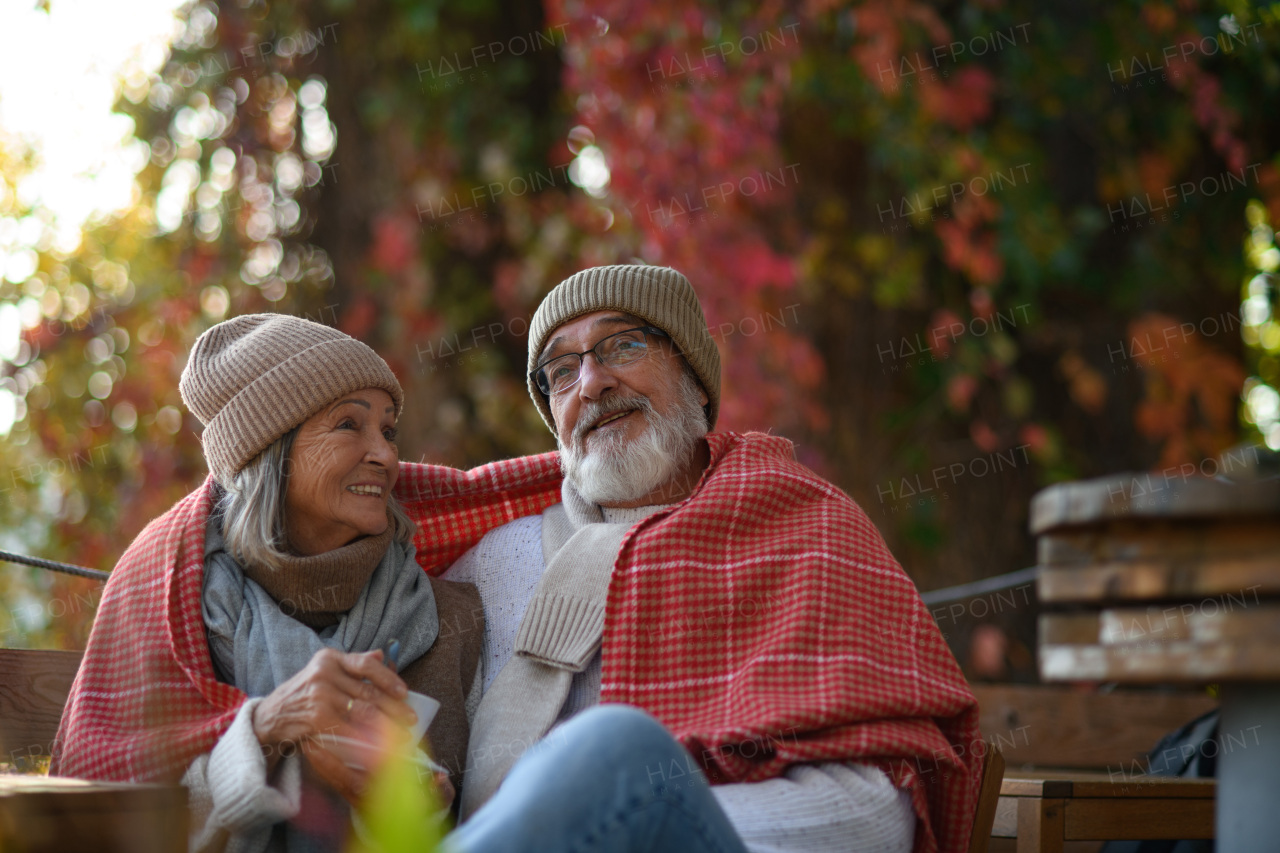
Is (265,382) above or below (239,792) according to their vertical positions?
above

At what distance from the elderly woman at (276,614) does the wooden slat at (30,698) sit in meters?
0.25

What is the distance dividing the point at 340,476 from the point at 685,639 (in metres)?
0.84

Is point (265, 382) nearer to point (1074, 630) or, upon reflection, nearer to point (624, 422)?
point (624, 422)

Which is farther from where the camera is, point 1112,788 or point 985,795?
point 1112,788

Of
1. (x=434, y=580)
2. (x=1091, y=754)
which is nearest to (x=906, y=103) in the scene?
(x=1091, y=754)

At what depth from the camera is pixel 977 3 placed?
16.8 ft

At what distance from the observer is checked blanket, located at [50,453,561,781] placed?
7.94 ft

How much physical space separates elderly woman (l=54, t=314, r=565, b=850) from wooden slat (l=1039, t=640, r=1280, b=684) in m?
1.29

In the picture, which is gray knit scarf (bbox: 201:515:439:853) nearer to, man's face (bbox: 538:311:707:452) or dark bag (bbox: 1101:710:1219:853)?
man's face (bbox: 538:311:707:452)

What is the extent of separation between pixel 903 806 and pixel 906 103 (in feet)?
11.5

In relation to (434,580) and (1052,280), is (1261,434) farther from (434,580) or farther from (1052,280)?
(434,580)

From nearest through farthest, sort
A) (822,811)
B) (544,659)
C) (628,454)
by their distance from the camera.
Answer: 1. (822,811)
2. (544,659)
3. (628,454)

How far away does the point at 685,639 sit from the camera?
2.60 m

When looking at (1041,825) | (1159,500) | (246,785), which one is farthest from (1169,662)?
(246,785)
